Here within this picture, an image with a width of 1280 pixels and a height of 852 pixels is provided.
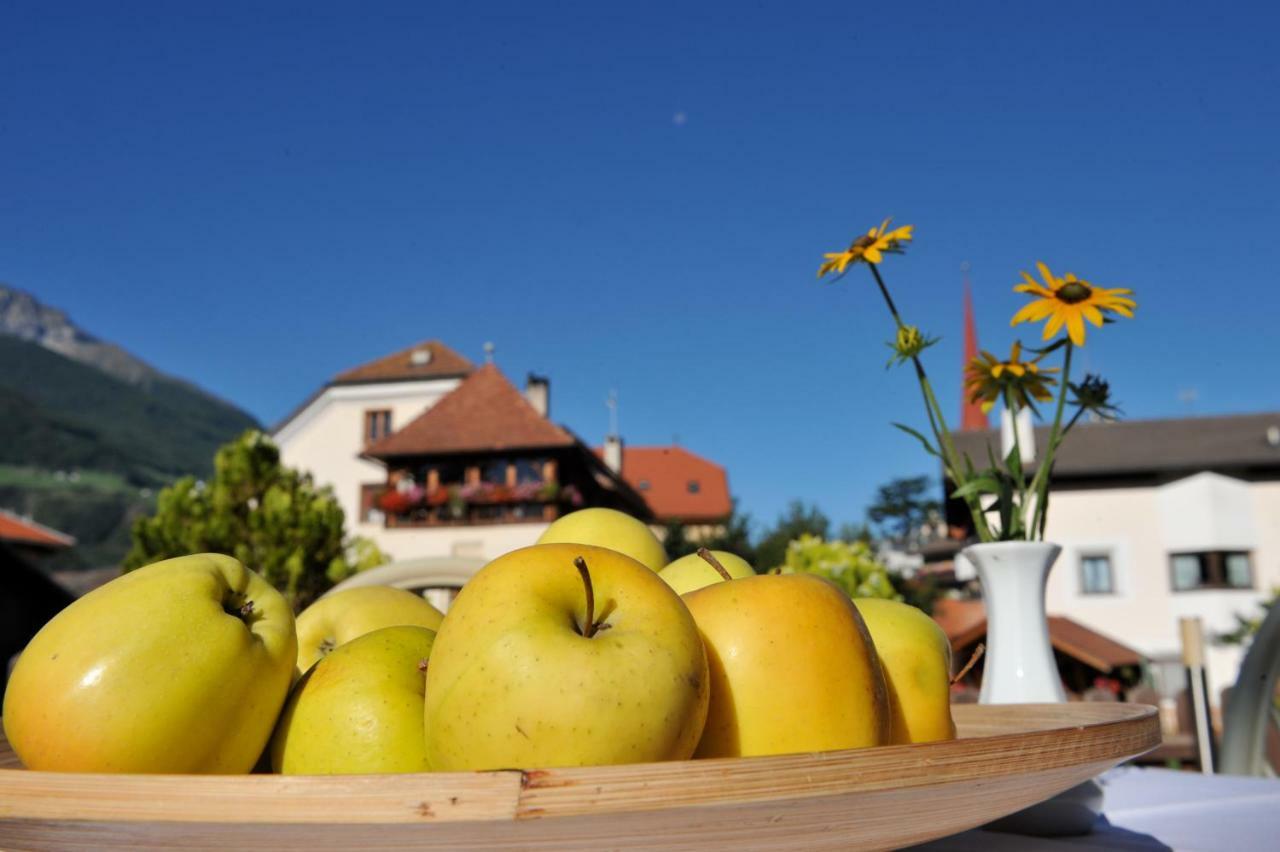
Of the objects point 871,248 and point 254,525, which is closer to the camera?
point 871,248

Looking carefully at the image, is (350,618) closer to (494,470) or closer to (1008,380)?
(1008,380)

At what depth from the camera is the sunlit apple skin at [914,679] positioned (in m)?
1.14

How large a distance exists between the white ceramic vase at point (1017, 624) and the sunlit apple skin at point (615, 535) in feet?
2.01

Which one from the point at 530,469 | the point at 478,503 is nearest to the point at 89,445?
the point at 478,503

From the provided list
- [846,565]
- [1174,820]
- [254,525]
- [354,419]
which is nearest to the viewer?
[1174,820]

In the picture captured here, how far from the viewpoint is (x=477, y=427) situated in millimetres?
26172

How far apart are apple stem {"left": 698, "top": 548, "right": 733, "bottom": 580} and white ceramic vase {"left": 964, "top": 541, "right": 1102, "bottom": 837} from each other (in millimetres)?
615

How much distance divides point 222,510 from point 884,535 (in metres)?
62.3

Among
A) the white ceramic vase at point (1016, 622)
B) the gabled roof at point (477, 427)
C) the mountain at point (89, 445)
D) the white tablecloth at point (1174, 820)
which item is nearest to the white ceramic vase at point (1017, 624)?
the white ceramic vase at point (1016, 622)

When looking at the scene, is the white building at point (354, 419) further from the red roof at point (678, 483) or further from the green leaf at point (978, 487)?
the green leaf at point (978, 487)

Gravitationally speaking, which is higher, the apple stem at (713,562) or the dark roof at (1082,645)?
the apple stem at (713,562)

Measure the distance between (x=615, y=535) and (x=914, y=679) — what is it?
50cm

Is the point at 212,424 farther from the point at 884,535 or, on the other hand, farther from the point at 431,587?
the point at 431,587

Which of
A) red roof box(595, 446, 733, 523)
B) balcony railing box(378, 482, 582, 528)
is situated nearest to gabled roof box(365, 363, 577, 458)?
balcony railing box(378, 482, 582, 528)
